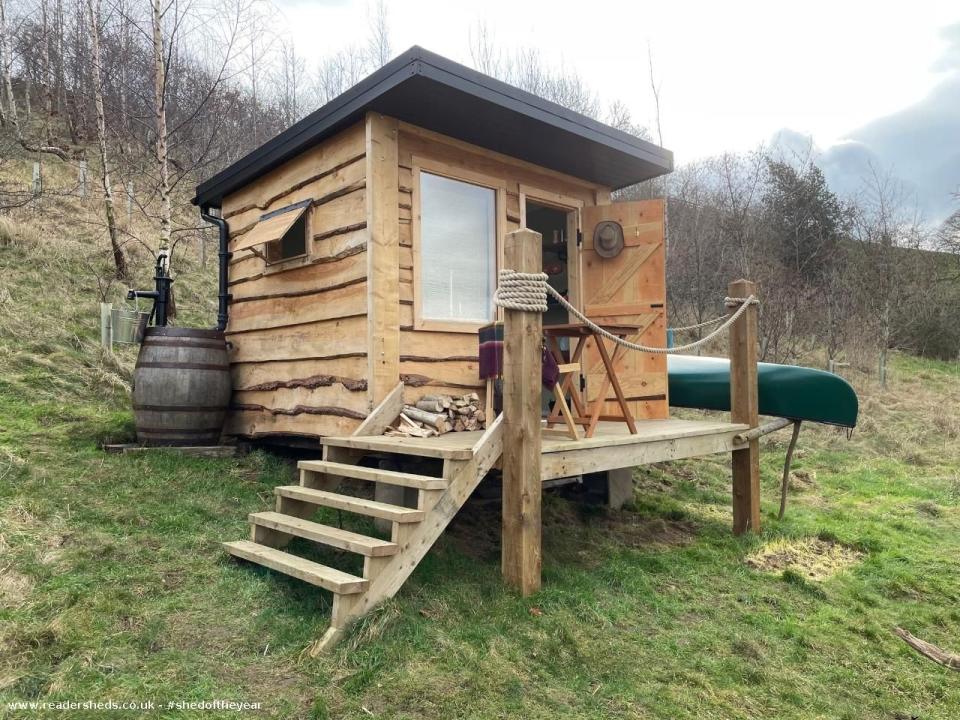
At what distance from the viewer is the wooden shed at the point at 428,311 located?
3244 millimetres

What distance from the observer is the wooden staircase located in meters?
2.80

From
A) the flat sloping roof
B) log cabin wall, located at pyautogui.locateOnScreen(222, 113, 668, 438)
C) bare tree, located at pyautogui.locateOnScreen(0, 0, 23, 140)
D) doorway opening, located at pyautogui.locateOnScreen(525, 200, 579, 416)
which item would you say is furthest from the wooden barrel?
bare tree, located at pyautogui.locateOnScreen(0, 0, 23, 140)

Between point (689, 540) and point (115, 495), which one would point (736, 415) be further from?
point (115, 495)

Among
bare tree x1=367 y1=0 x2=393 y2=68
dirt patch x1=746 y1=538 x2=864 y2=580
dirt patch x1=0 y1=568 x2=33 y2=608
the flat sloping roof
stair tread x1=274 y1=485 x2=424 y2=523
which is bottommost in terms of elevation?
dirt patch x1=746 y1=538 x2=864 y2=580

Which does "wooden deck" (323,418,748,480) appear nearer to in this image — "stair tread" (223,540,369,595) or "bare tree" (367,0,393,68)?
"stair tread" (223,540,369,595)

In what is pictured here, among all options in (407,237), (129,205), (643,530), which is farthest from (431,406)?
(129,205)

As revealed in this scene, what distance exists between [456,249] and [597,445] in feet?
6.53

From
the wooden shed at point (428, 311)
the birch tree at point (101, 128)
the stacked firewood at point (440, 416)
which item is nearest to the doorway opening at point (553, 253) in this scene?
the wooden shed at point (428, 311)

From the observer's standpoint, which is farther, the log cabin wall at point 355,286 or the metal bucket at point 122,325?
the metal bucket at point 122,325

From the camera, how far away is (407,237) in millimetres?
4512

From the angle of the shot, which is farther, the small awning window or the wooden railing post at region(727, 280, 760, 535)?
the wooden railing post at region(727, 280, 760, 535)

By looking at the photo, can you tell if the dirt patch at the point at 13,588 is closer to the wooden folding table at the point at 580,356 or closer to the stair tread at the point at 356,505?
the stair tread at the point at 356,505

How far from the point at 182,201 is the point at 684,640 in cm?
1539

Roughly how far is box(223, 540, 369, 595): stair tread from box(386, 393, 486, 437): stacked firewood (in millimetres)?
1144
